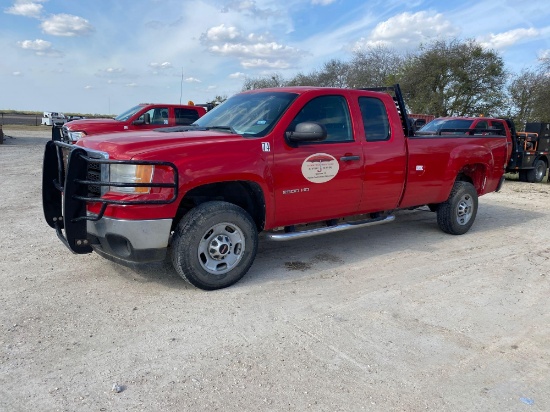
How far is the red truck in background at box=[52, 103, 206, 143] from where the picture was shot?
1133 centimetres

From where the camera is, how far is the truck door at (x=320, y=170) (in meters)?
4.61

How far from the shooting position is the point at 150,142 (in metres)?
4.08

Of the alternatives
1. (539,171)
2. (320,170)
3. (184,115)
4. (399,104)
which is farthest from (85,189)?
(539,171)

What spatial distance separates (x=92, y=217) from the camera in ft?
12.9

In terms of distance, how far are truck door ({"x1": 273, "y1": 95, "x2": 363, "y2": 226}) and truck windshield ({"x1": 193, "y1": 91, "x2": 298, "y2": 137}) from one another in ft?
0.68

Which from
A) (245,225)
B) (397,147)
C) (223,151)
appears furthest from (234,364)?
(397,147)

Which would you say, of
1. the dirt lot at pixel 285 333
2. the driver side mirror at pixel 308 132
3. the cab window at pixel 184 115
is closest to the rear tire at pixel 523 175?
the dirt lot at pixel 285 333

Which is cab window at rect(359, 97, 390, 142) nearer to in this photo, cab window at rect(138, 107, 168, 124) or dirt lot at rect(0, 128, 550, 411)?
dirt lot at rect(0, 128, 550, 411)

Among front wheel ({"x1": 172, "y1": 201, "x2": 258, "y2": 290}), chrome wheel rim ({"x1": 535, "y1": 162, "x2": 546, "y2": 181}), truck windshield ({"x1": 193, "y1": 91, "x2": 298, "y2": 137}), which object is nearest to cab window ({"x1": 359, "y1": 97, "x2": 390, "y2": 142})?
truck windshield ({"x1": 193, "y1": 91, "x2": 298, "y2": 137})

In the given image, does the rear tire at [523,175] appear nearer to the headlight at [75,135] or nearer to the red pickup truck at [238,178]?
the red pickup truck at [238,178]

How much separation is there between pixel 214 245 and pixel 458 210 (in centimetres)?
417

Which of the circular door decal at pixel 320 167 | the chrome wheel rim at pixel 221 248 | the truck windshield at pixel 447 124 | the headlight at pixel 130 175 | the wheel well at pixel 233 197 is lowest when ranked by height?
the chrome wheel rim at pixel 221 248

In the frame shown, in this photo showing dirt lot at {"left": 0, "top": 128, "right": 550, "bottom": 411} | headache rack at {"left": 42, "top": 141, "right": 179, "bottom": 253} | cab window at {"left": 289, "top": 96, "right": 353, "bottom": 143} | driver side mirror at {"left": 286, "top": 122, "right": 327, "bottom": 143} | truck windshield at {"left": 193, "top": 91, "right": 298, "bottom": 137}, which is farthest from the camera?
cab window at {"left": 289, "top": 96, "right": 353, "bottom": 143}

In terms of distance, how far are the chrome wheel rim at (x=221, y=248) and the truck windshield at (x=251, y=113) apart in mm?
1010
